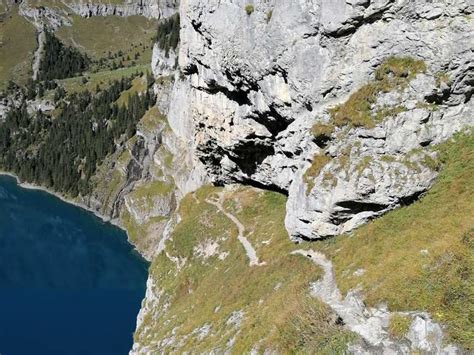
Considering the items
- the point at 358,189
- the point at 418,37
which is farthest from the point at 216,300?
the point at 418,37

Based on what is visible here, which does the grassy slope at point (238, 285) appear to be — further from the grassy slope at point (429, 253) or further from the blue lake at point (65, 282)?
the blue lake at point (65, 282)

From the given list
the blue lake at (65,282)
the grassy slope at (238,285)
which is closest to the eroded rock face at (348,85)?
the grassy slope at (238,285)

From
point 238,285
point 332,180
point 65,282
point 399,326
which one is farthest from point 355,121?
point 65,282

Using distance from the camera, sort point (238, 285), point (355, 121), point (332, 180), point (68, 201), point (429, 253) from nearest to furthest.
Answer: point (429, 253) < point (355, 121) < point (332, 180) < point (238, 285) < point (68, 201)

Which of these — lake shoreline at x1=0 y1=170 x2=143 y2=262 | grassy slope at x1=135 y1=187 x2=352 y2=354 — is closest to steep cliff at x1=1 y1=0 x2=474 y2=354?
grassy slope at x1=135 y1=187 x2=352 y2=354

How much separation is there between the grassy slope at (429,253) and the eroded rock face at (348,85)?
5.28ft

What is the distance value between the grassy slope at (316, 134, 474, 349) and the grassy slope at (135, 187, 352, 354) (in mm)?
3181

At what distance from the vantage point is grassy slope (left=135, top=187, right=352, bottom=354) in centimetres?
2698

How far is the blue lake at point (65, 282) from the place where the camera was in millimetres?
81812

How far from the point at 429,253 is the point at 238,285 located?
20928 millimetres

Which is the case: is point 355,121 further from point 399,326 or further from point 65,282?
point 65,282

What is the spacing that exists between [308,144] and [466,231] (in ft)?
53.5

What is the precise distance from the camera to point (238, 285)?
43.7 m

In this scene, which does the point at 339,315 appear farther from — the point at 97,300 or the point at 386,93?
the point at 97,300
